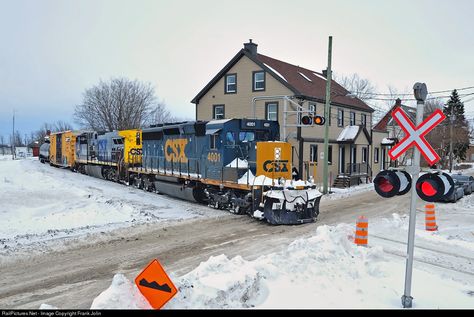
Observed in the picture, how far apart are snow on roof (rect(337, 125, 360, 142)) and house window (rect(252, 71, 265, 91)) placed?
24.6 feet

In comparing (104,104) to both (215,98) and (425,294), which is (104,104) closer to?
(215,98)

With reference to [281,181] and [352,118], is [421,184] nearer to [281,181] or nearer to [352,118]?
[281,181]

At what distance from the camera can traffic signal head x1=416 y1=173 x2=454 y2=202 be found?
5293 mm

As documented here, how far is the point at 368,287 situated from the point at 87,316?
434cm

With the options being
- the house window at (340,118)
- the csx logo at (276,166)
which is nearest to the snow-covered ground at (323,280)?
the csx logo at (276,166)

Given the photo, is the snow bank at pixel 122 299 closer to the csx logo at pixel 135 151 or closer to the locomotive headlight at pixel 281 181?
the locomotive headlight at pixel 281 181

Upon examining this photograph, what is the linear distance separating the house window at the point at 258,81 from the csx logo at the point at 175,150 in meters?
10.6

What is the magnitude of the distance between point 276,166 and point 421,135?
8.21 m

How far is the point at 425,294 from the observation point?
19.9 feet

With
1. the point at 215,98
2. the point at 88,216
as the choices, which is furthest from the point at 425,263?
the point at 215,98

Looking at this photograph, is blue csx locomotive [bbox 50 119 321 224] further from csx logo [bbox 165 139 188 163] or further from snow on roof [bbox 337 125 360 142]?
snow on roof [bbox 337 125 360 142]

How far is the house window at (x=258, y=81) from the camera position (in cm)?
2681

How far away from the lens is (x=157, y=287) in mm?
4609

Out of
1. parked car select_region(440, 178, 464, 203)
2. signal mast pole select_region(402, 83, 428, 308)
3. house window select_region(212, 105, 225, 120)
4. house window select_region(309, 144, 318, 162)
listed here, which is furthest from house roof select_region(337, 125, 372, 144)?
signal mast pole select_region(402, 83, 428, 308)
